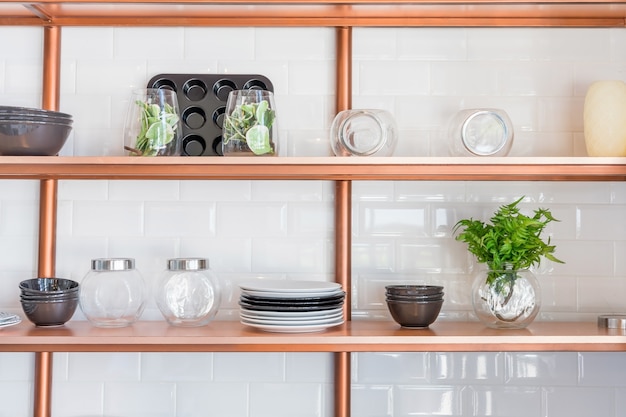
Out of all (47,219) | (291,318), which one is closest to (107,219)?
(47,219)

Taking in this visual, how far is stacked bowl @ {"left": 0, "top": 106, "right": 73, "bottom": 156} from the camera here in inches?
69.6

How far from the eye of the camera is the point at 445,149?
6.86 feet

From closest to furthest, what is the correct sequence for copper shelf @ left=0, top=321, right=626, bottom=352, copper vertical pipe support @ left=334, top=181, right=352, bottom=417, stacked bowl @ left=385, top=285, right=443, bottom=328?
copper shelf @ left=0, top=321, right=626, bottom=352
stacked bowl @ left=385, top=285, right=443, bottom=328
copper vertical pipe support @ left=334, top=181, right=352, bottom=417

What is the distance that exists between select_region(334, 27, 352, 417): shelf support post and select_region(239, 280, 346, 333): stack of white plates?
0.23 metres

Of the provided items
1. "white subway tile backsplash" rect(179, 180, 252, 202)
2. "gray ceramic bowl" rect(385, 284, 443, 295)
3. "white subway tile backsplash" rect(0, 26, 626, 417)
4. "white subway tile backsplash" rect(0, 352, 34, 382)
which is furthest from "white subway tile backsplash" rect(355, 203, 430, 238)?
"white subway tile backsplash" rect(0, 352, 34, 382)

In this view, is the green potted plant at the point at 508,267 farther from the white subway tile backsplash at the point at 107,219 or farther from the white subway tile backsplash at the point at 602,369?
the white subway tile backsplash at the point at 107,219

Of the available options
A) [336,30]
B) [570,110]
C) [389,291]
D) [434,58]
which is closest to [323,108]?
[336,30]

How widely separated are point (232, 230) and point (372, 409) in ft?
2.18

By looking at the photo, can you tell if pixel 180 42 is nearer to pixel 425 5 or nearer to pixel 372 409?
pixel 425 5

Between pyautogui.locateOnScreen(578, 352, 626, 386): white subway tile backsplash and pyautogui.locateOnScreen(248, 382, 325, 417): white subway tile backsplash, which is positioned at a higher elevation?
pyautogui.locateOnScreen(578, 352, 626, 386): white subway tile backsplash

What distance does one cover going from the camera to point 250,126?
71.7 inches

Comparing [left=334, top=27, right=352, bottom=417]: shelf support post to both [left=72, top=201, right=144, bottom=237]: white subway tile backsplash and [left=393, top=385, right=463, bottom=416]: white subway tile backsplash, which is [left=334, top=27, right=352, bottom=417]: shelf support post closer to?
[left=393, top=385, right=463, bottom=416]: white subway tile backsplash

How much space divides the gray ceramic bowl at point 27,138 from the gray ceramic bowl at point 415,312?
966mm

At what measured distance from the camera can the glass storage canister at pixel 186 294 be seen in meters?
1.87
